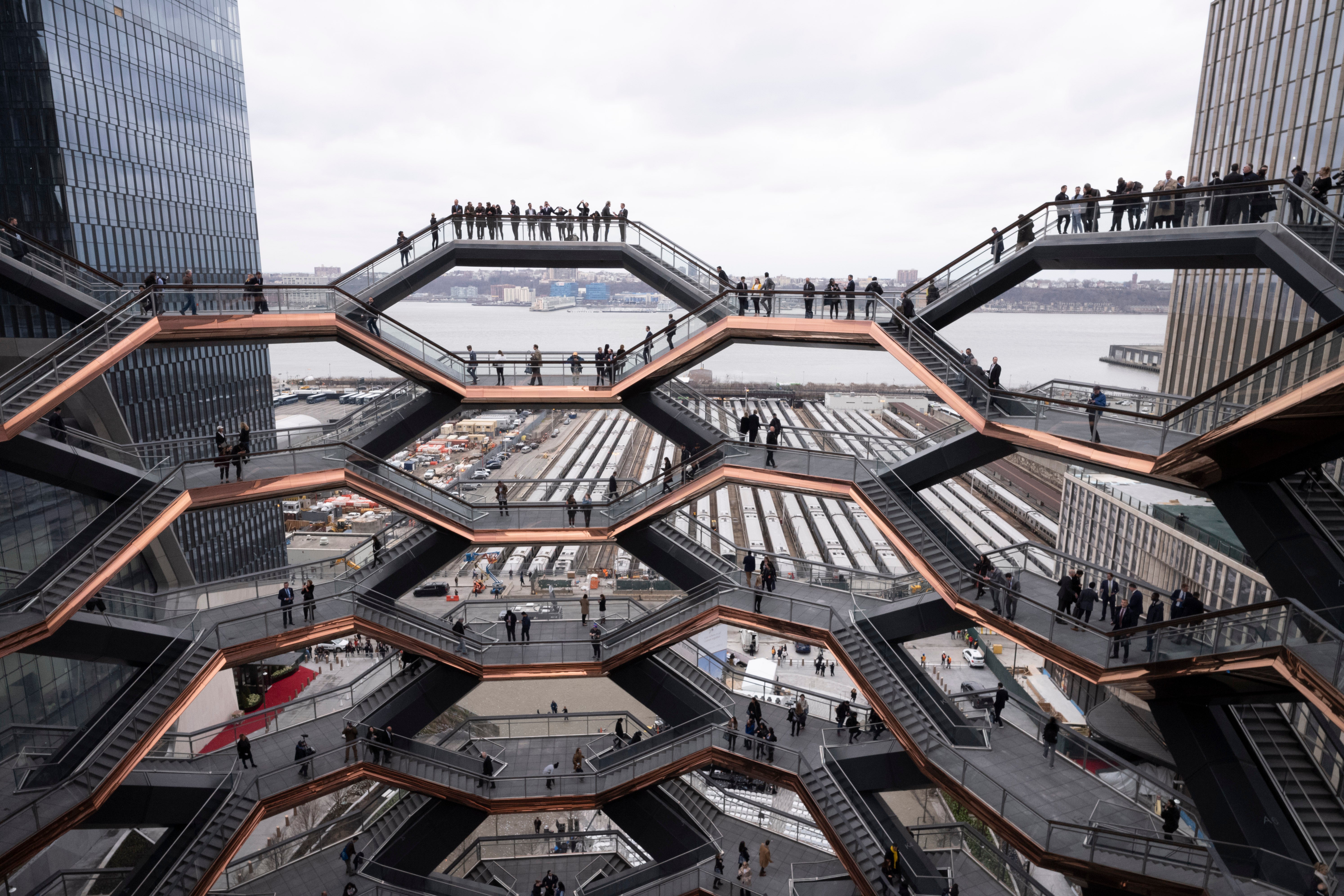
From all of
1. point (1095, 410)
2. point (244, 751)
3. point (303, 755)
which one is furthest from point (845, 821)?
point (244, 751)

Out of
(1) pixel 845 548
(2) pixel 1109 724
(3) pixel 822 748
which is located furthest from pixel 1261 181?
(1) pixel 845 548

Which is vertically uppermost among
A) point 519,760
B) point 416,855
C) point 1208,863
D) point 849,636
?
point 849,636

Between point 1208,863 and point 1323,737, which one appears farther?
point 1323,737

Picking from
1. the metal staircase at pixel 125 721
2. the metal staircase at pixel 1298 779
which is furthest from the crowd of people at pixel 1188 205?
the metal staircase at pixel 125 721

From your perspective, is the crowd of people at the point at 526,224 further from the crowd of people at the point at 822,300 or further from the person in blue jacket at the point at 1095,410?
the person in blue jacket at the point at 1095,410

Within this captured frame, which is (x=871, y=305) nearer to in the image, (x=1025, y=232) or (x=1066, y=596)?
(x=1025, y=232)

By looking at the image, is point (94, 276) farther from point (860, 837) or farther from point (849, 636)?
point (860, 837)

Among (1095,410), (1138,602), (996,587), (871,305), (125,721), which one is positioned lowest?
(125,721)
